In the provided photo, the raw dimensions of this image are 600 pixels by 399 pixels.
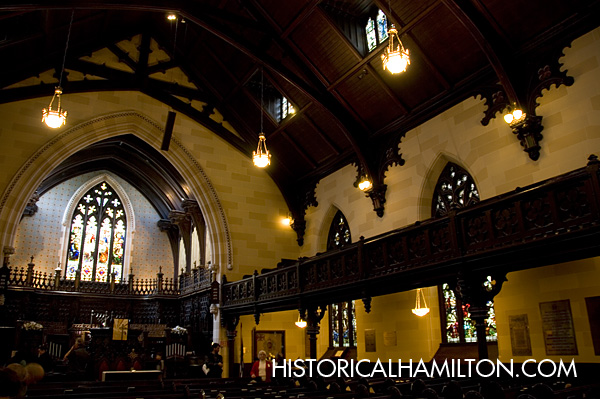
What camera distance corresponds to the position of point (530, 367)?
9.99 m

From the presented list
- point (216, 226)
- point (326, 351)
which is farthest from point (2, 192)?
point (326, 351)

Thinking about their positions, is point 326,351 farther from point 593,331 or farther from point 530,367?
point 593,331


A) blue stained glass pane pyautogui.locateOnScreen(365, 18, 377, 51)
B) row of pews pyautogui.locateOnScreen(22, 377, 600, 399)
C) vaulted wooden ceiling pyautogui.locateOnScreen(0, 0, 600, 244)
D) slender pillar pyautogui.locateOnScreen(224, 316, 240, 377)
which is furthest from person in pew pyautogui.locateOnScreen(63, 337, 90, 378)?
blue stained glass pane pyautogui.locateOnScreen(365, 18, 377, 51)

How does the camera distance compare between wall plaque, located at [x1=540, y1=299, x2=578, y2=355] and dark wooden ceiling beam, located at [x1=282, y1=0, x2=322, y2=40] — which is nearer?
wall plaque, located at [x1=540, y1=299, x2=578, y2=355]

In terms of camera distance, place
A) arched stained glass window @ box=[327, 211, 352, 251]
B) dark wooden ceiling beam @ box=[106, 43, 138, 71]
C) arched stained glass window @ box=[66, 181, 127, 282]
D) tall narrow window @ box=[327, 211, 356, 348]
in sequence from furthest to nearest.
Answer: arched stained glass window @ box=[66, 181, 127, 282], arched stained glass window @ box=[327, 211, 352, 251], dark wooden ceiling beam @ box=[106, 43, 138, 71], tall narrow window @ box=[327, 211, 356, 348]

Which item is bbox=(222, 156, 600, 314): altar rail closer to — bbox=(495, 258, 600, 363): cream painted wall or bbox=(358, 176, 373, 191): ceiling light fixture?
bbox=(495, 258, 600, 363): cream painted wall

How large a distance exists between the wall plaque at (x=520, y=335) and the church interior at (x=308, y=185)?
0.17 feet

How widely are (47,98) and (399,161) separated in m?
11.6

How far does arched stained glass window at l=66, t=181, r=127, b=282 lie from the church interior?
10cm

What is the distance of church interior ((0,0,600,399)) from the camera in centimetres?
945

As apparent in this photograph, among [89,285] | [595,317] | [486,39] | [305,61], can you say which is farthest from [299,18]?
[89,285]

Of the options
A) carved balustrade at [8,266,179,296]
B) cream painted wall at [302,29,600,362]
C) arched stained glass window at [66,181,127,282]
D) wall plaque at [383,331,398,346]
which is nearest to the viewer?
cream painted wall at [302,29,600,362]

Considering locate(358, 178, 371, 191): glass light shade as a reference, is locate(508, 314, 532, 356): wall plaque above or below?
below

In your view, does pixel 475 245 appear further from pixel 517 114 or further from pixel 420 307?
pixel 420 307
